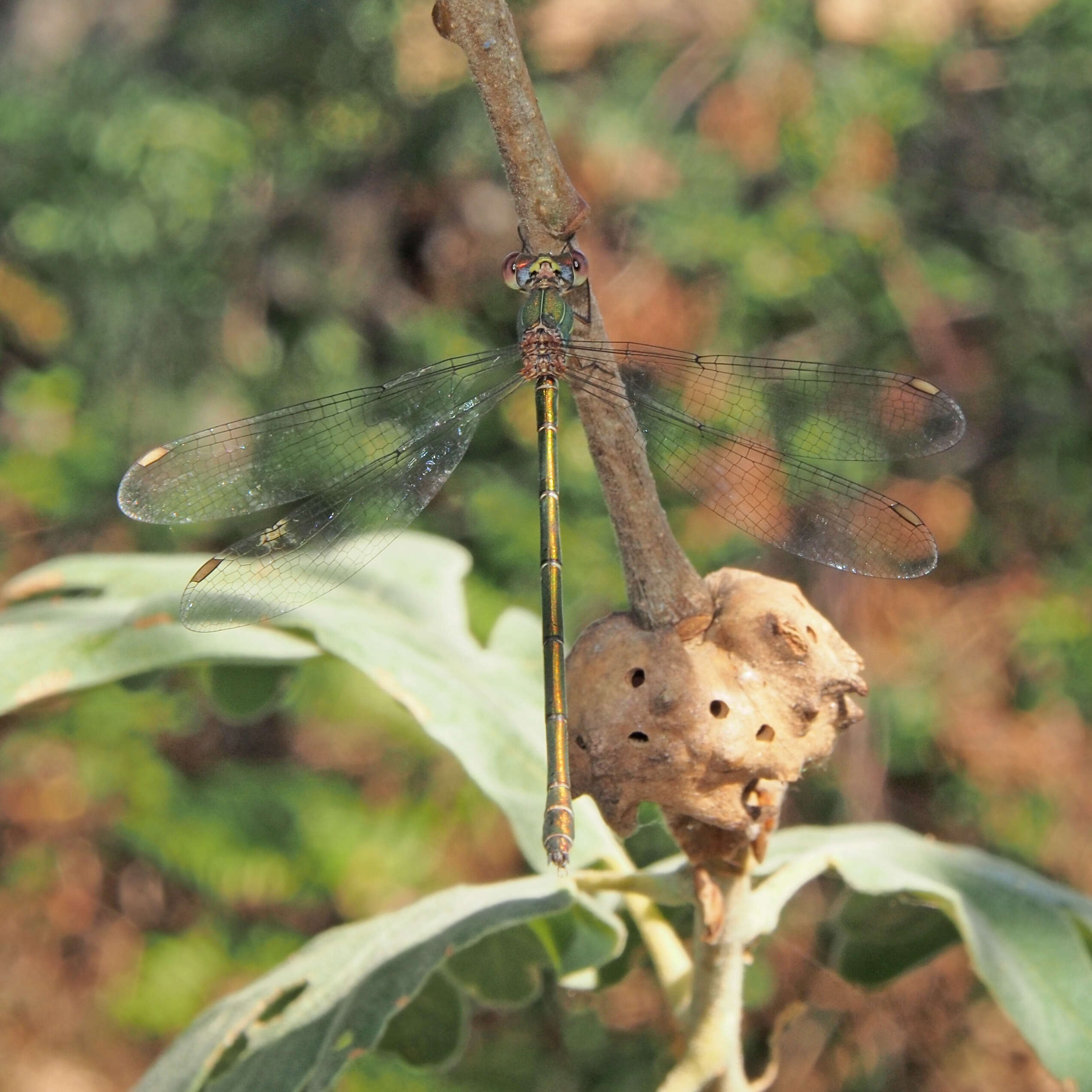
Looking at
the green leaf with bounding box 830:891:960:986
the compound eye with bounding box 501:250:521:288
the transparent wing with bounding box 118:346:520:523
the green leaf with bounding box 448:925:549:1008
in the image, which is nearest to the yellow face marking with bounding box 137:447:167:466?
the transparent wing with bounding box 118:346:520:523

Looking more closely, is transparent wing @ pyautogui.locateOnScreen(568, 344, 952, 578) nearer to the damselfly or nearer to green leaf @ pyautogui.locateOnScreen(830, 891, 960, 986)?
the damselfly

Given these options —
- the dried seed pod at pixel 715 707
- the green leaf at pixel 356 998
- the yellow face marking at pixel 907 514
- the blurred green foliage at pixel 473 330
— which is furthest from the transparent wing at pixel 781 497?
the blurred green foliage at pixel 473 330

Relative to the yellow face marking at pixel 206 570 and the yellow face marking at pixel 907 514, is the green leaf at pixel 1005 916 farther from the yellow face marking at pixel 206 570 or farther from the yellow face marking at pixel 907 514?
the yellow face marking at pixel 206 570

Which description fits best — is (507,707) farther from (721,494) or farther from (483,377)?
(483,377)

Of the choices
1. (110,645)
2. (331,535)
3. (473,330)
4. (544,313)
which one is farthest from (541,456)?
(473,330)

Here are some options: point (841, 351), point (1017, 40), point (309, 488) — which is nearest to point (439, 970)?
point (309, 488)

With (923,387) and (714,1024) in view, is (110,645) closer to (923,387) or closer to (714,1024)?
(714,1024)

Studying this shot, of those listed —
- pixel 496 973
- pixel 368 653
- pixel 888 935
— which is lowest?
pixel 888 935
